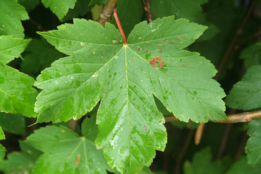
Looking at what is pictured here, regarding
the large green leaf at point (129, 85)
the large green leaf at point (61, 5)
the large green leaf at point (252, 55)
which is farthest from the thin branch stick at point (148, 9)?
the large green leaf at point (252, 55)

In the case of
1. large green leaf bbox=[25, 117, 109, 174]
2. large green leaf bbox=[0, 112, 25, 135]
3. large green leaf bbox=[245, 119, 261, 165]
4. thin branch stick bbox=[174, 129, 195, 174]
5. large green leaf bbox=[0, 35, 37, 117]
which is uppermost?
large green leaf bbox=[0, 35, 37, 117]

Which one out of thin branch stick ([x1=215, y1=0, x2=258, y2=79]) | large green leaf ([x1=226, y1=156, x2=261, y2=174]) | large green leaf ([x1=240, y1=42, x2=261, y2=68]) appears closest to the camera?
large green leaf ([x1=226, y1=156, x2=261, y2=174])

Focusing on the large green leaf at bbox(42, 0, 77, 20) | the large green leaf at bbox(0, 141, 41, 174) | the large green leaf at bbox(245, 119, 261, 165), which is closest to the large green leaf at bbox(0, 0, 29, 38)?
the large green leaf at bbox(42, 0, 77, 20)

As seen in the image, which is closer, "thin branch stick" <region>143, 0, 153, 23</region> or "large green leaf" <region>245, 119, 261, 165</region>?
"large green leaf" <region>245, 119, 261, 165</region>

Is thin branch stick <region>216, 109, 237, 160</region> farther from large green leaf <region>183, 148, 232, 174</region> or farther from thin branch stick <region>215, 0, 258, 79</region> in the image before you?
thin branch stick <region>215, 0, 258, 79</region>

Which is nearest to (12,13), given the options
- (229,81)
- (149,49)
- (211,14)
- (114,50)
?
(114,50)

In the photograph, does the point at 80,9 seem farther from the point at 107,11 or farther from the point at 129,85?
the point at 129,85
